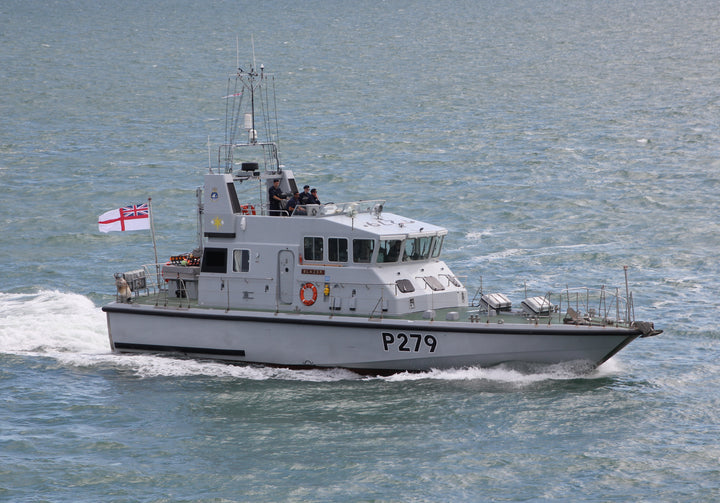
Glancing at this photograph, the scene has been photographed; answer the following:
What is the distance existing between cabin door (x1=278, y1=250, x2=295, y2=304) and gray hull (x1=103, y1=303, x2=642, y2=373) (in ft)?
2.21

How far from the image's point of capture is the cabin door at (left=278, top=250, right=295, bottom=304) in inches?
913

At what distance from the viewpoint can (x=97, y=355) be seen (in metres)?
24.7

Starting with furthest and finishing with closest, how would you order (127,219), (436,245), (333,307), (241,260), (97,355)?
(97,355) < (127,219) < (241,260) < (436,245) < (333,307)

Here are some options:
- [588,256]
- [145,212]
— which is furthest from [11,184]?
[588,256]

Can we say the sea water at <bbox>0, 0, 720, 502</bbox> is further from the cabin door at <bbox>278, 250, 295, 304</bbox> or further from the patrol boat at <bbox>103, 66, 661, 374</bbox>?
the cabin door at <bbox>278, 250, 295, 304</bbox>

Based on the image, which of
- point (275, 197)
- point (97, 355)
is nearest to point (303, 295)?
point (275, 197)

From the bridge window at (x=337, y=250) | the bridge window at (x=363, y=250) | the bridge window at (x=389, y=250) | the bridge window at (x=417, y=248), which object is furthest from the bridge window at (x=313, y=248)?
the bridge window at (x=417, y=248)

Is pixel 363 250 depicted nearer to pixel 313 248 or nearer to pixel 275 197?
pixel 313 248

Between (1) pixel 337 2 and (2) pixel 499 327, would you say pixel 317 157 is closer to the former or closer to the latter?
(2) pixel 499 327

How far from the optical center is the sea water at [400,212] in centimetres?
1797

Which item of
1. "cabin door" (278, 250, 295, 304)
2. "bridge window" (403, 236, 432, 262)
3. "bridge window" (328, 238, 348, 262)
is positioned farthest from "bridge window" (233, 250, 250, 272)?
"bridge window" (403, 236, 432, 262)

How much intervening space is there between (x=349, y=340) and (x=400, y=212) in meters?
17.1

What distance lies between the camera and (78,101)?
64.9 m

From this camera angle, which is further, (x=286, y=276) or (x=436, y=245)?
(x=436, y=245)
